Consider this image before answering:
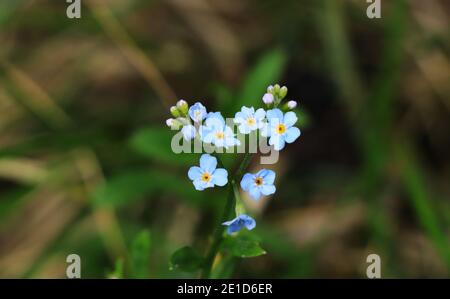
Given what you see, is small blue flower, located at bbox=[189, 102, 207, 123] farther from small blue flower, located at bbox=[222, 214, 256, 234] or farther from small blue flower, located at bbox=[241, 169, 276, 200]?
small blue flower, located at bbox=[222, 214, 256, 234]

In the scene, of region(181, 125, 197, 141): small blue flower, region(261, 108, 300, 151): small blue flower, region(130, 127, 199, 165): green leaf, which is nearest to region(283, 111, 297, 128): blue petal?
region(261, 108, 300, 151): small blue flower

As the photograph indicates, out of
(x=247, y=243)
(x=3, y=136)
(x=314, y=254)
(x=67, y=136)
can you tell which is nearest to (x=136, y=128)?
(x=67, y=136)

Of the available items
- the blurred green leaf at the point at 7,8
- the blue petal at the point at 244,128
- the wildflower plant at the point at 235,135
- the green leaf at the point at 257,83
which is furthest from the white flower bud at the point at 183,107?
the blurred green leaf at the point at 7,8

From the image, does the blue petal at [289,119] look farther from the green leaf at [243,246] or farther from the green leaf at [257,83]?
the green leaf at [257,83]

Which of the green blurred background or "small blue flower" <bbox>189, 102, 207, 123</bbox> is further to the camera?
the green blurred background
